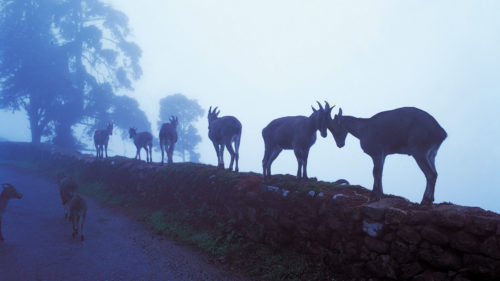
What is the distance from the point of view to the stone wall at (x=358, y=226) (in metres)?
4.39

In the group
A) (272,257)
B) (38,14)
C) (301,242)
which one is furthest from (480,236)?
(38,14)

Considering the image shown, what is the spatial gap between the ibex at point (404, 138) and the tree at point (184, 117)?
143 ft

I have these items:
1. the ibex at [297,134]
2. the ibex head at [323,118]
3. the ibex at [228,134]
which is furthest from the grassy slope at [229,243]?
the ibex at [228,134]

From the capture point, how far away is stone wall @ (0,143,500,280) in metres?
4.39

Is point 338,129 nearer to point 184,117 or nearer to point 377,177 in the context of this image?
point 377,177

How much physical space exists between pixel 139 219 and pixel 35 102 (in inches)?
1224

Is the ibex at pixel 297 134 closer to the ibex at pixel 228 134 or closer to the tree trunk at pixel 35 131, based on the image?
the ibex at pixel 228 134

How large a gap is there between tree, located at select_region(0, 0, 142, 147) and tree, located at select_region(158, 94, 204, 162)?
12.0 m

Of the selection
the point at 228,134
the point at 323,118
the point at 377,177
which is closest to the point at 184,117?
the point at 228,134

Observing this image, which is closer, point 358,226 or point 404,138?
point 358,226

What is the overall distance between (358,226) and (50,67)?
4106 cm

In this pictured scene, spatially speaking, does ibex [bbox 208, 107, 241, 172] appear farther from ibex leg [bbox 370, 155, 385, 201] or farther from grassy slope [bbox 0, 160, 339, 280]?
ibex leg [bbox 370, 155, 385, 201]

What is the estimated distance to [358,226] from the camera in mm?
5859

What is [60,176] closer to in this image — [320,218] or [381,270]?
[320,218]
